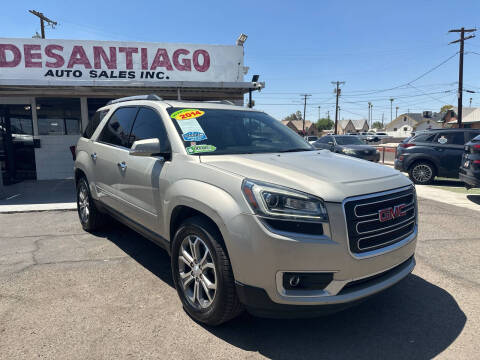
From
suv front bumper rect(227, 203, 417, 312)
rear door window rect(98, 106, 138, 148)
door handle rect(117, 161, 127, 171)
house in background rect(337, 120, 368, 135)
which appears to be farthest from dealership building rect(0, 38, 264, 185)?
house in background rect(337, 120, 368, 135)

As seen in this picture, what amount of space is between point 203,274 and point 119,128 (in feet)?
7.80

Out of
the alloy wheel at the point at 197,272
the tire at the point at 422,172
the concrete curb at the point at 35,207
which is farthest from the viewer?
the tire at the point at 422,172

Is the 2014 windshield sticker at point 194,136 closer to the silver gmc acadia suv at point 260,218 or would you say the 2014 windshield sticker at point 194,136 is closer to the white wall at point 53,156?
the silver gmc acadia suv at point 260,218

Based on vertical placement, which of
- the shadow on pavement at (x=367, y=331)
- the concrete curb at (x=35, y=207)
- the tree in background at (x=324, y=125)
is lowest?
the shadow on pavement at (x=367, y=331)

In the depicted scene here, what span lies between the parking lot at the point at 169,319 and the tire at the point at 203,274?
0.57ft

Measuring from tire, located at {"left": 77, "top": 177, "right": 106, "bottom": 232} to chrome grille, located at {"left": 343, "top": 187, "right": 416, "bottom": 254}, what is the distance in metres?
3.80

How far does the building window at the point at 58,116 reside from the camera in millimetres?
10555

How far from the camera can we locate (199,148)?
9.95 ft

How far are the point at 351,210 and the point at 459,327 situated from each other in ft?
4.84

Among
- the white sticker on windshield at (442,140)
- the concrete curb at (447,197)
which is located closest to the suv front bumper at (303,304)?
the concrete curb at (447,197)

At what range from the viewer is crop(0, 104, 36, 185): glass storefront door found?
10.3 meters

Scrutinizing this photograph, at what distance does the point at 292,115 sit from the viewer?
15038 centimetres

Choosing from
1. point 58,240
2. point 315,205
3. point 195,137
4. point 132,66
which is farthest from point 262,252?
point 132,66

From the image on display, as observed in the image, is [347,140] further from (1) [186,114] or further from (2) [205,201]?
(2) [205,201]
